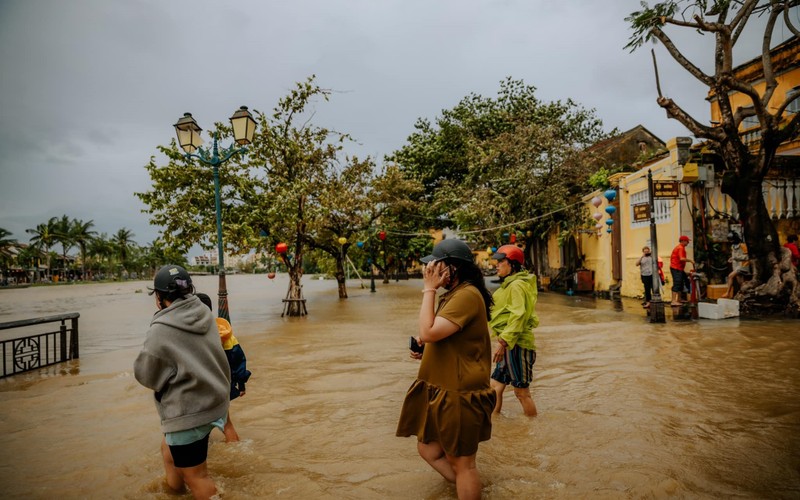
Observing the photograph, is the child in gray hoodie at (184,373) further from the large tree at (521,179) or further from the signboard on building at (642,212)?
the large tree at (521,179)

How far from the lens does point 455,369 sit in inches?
105

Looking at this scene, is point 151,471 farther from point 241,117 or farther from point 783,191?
point 783,191

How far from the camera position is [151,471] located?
4.02 metres

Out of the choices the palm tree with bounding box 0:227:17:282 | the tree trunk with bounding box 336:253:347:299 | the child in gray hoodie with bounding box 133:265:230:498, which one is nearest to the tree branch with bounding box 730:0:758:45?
the child in gray hoodie with bounding box 133:265:230:498

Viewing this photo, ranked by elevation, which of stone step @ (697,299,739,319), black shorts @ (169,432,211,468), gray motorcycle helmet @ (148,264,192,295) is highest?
gray motorcycle helmet @ (148,264,192,295)

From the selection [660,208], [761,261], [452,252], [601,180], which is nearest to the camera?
[452,252]

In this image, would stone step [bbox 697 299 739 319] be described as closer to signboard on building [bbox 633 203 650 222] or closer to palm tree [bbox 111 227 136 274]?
signboard on building [bbox 633 203 650 222]

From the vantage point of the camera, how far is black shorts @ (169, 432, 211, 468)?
2891mm

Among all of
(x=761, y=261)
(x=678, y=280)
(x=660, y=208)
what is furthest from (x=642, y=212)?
(x=660, y=208)

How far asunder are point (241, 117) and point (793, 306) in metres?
13.1

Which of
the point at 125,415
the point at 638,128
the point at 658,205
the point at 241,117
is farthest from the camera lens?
the point at 638,128

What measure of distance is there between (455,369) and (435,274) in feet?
1.79

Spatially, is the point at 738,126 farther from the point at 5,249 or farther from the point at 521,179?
the point at 5,249

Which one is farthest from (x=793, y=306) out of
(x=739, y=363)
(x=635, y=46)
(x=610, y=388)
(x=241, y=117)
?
(x=241, y=117)
